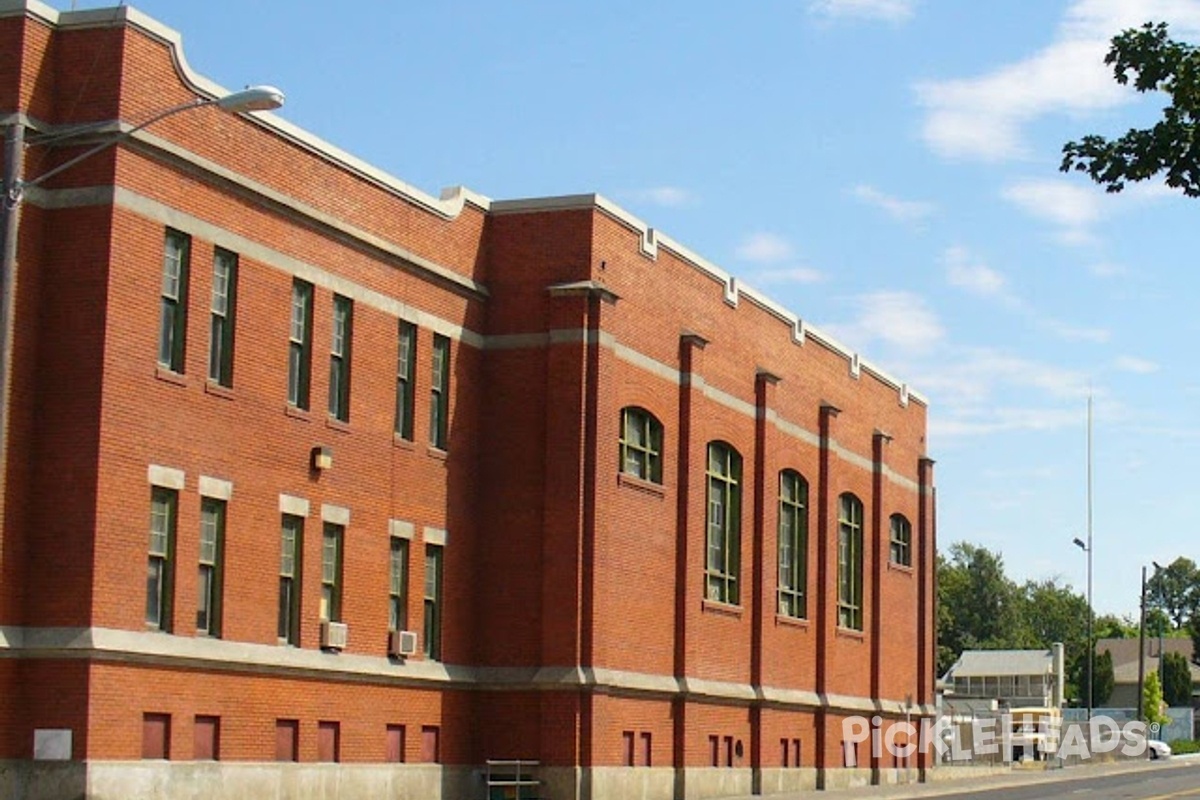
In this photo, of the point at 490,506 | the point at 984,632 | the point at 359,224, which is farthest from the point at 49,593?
the point at 984,632

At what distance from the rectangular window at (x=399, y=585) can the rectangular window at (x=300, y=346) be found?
4.01 m

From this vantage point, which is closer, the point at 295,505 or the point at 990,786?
the point at 295,505

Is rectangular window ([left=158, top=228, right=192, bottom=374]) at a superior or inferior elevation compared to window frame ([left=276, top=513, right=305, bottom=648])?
superior

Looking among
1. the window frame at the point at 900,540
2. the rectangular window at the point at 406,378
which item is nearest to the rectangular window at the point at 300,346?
the rectangular window at the point at 406,378

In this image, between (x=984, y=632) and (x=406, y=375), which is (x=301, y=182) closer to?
(x=406, y=375)

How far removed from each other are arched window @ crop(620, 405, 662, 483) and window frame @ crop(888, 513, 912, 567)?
18533mm

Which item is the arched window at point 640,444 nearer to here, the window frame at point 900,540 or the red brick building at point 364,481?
the red brick building at point 364,481

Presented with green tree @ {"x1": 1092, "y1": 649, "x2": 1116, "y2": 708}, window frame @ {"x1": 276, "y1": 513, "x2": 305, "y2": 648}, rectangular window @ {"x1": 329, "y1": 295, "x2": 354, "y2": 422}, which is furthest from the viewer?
green tree @ {"x1": 1092, "y1": 649, "x2": 1116, "y2": 708}

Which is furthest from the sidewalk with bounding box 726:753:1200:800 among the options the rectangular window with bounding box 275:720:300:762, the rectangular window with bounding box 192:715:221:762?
the rectangular window with bounding box 192:715:221:762

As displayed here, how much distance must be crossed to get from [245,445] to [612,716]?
1136 cm

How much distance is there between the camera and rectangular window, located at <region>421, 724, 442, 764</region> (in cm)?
3712

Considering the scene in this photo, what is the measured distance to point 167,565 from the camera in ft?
97.9

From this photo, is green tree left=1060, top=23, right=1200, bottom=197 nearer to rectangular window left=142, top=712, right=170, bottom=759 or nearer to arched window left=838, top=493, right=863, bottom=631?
rectangular window left=142, top=712, right=170, bottom=759

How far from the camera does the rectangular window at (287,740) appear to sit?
32344 mm
